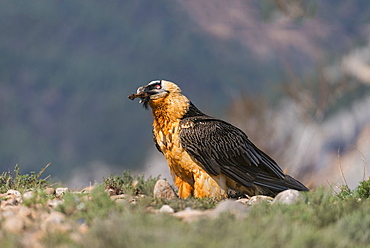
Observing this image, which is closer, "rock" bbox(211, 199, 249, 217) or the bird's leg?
"rock" bbox(211, 199, 249, 217)

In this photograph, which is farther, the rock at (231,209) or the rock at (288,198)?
the rock at (288,198)

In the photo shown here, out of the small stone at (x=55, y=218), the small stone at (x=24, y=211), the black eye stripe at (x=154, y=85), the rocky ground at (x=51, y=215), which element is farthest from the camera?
the black eye stripe at (x=154, y=85)

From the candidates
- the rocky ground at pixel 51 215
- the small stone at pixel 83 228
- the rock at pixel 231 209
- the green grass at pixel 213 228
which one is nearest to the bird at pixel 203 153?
the rocky ground at pixel 51 215

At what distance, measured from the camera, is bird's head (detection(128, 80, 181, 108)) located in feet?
29.1

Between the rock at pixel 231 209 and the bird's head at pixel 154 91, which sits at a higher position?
the bird's head at pixel 154 91

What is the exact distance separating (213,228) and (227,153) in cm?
427

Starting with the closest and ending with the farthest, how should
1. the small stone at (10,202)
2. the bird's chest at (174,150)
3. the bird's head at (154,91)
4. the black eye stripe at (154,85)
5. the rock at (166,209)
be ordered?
the rock at (166,209), the small stone at (10,202), the bird's chest at (174,150), the bird's head at (154,91), the black eye stripe at (154,85)

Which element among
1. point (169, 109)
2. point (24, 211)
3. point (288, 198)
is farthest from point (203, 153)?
point (24, 211)

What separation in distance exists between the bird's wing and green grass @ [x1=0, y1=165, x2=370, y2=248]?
2.32 metres

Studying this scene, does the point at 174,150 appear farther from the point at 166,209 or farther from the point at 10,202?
the point at 10,202

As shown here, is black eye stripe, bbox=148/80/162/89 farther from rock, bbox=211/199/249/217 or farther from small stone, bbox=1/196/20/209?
rock, bbox=211/199/249/217

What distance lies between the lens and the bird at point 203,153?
839cm

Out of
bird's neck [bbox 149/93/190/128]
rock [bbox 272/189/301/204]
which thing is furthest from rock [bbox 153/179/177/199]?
rock [bbox 272/189/301/204]

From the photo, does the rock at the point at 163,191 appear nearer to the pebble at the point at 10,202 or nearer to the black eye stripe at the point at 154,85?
the black eye stripe at the point at 154,85
